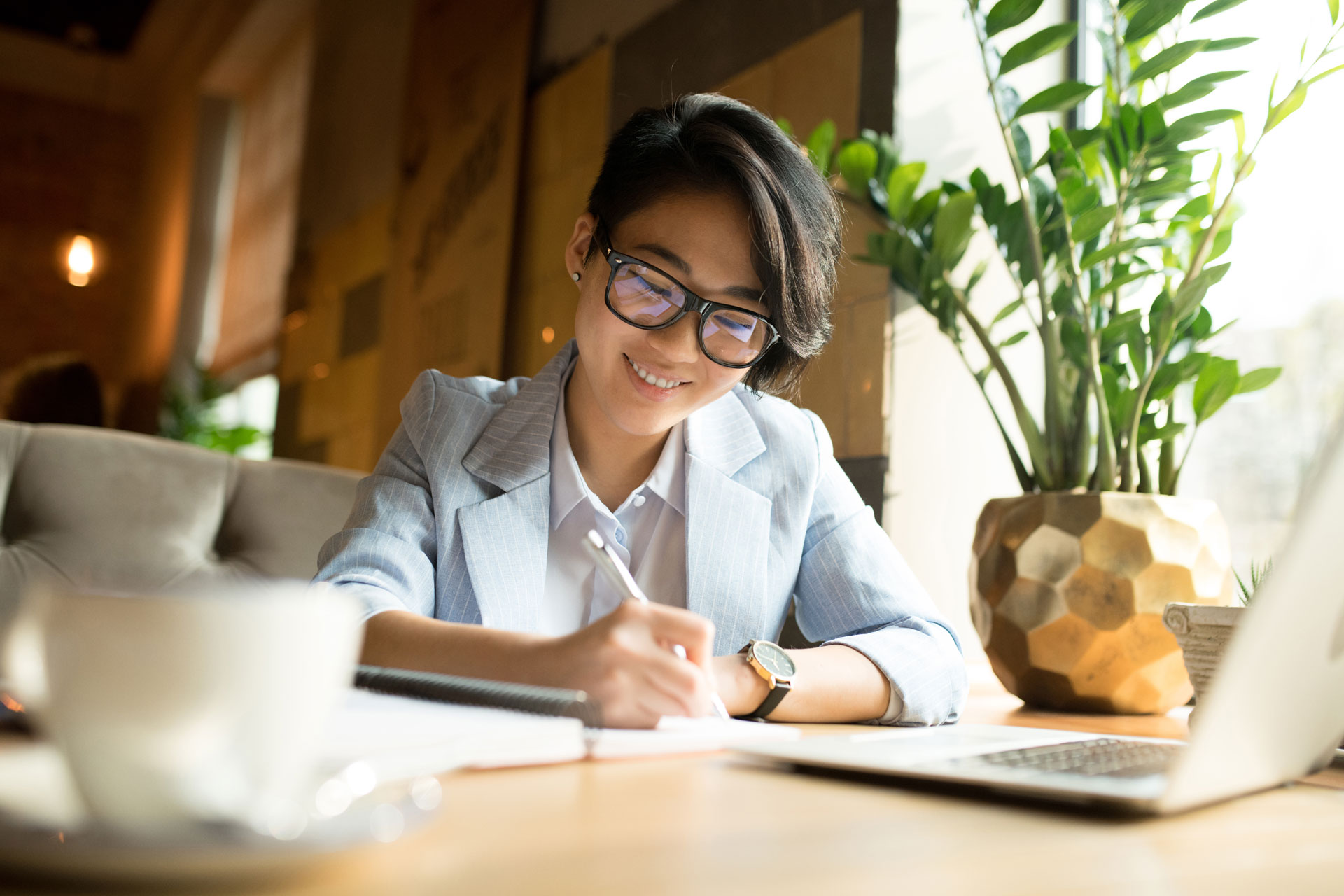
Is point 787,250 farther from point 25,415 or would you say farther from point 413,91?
point 413,91

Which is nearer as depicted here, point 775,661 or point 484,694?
point 484,694

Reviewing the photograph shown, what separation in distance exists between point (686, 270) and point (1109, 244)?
64cm

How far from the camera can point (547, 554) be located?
1.28 meters

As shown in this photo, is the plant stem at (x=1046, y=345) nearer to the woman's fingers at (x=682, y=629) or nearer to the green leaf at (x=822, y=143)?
the green leaf at (x=822, y=143)

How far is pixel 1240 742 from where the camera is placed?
0.49 m

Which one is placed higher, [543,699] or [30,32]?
[30,32]

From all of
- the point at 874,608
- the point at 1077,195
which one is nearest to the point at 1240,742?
the point at 874,608

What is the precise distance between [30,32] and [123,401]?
106 inches

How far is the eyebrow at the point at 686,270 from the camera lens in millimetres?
1165

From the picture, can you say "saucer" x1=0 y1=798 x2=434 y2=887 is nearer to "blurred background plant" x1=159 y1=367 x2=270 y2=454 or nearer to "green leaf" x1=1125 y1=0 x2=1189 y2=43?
"green leaf" x1=1125 y1=0 x2=1189 y2=43

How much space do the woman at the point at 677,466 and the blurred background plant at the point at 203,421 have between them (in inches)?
191

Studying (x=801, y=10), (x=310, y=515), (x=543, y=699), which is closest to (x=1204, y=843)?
(x=543, y=699)

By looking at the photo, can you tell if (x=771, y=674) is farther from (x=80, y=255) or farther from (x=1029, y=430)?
(x=80, y=255)

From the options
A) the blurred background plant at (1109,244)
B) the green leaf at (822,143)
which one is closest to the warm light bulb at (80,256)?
the green leaf at (822,143)
